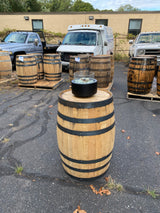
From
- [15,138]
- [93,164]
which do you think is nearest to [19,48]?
[15,138]

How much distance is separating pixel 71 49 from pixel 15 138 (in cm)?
592

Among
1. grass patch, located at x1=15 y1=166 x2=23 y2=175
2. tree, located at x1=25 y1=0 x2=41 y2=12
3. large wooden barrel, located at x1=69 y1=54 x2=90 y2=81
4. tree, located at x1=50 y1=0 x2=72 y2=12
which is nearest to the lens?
grass patch, located at x1=15 y1=166 x2=23 y2=175

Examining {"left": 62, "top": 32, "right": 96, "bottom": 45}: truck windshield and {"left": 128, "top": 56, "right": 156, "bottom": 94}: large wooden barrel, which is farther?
{"left": 62, "top": 32, "right": 96, "bottom": 45}: truck windshield

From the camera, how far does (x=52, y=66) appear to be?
22.0ft

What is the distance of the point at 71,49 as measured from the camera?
8078 mm

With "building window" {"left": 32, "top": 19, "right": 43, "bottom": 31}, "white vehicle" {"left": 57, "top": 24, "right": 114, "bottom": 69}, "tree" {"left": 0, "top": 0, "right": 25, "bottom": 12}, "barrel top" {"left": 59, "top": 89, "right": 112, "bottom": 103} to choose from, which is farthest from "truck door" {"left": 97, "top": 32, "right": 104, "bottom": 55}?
"tree" {"left": 0, "top": 0, "right": 25, "bottom": 12}

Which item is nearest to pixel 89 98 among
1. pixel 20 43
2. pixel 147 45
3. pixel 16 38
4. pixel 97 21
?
pixel 147 45

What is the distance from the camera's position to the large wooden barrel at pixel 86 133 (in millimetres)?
1954

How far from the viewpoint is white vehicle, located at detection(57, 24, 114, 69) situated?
8008 mm

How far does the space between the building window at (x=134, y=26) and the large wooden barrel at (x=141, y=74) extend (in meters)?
14.1

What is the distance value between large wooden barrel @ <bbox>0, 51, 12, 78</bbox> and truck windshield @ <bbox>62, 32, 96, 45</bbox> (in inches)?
126

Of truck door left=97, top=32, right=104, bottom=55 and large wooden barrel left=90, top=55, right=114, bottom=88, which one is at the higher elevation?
truck door left=97, top=32, right=104, bottom=55

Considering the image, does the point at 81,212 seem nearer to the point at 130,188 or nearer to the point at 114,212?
the point at 114,212

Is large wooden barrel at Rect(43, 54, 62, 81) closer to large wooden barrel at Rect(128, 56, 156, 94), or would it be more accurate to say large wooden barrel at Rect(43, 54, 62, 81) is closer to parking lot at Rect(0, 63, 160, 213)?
parking lot at Rect(0, 63, 160, 213)
